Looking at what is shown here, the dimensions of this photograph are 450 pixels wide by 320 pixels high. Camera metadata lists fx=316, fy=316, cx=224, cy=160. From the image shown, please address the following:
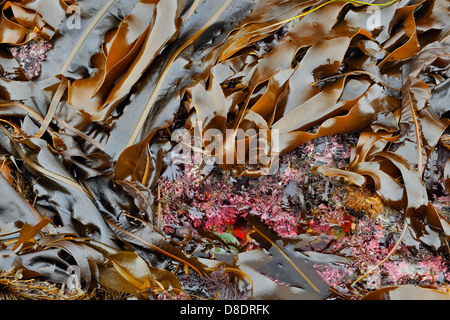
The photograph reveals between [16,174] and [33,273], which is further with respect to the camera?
[16,174]

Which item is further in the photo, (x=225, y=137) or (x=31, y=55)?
(x=31, y=55)

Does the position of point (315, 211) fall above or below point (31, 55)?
below

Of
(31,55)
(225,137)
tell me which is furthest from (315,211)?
(31,55)

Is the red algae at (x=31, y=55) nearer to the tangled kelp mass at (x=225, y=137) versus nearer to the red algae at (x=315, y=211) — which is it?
the tangled kelp mass at (x=225, y=137)

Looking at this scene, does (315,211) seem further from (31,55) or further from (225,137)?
(31,55)

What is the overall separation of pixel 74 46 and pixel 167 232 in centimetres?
62

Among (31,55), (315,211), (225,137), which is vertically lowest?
(315,211)

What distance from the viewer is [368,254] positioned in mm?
896

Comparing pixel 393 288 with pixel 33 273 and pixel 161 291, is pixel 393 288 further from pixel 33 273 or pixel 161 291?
pixel 33 273

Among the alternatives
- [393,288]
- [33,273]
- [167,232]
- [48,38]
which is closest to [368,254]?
[393,288]

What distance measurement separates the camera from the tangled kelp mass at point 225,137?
0.87m

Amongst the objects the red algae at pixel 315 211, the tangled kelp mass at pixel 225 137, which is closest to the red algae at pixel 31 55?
the tangled kelp mass at pixel 225 137

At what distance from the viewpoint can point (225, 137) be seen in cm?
89

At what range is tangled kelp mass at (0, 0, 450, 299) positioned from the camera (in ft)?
2.86
